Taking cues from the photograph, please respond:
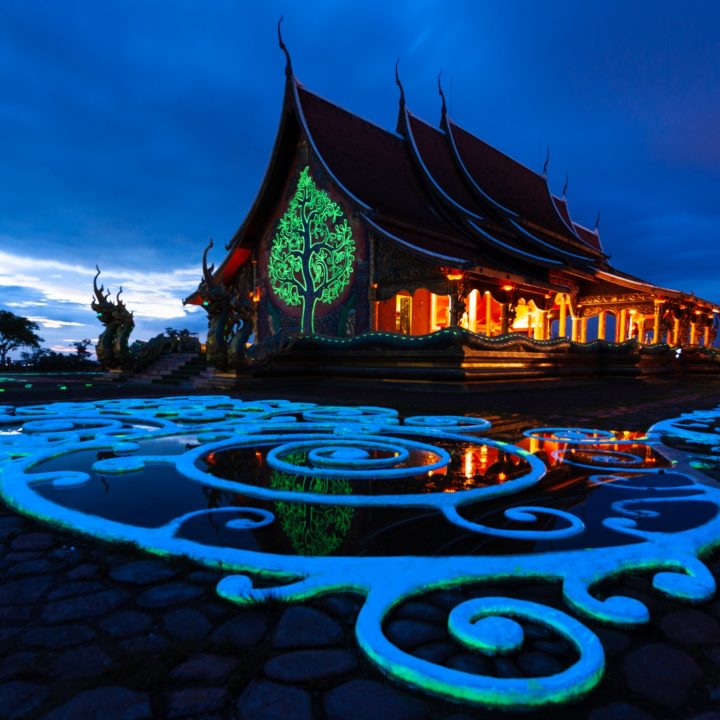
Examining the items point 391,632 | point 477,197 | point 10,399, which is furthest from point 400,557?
point 477,197

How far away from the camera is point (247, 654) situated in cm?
107

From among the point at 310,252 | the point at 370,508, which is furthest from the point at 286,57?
the point at 370,508

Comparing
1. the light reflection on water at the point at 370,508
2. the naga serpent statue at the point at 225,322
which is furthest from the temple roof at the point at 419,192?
the light reflection on water at the point at 370,508

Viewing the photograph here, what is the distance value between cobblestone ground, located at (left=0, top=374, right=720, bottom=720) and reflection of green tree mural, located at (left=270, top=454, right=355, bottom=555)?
1.06 feet

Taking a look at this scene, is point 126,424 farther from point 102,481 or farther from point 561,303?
point 561,303

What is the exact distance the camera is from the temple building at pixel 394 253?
11.6 m

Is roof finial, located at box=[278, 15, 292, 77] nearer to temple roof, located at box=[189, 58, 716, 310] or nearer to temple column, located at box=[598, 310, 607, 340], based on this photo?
temple roof, located at box=[189, 58, 716, 310]

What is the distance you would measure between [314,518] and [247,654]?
846mm

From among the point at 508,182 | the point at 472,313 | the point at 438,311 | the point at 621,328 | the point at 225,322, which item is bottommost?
Answer: the point at 225,322

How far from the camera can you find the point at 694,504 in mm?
2098

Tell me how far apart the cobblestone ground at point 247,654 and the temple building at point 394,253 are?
7897 millimetres

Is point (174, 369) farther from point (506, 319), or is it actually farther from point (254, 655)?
point (254, 655)

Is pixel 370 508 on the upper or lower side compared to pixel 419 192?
lower

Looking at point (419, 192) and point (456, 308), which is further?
point (419, 192)
